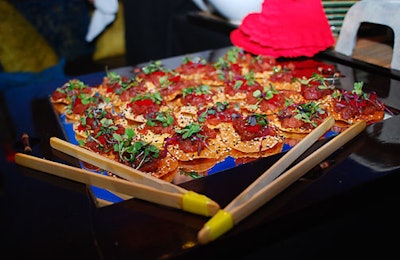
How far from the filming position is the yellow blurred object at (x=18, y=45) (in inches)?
120

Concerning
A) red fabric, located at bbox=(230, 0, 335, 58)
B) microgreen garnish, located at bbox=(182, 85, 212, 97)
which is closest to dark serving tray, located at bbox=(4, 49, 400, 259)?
microgreen garnish, located at bbox=(182, 85, 212, 97)

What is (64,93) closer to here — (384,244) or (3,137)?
(3,137)

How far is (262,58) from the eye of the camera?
2.25 metres

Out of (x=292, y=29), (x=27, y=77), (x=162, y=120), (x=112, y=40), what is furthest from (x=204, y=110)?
(x=112, y=40)

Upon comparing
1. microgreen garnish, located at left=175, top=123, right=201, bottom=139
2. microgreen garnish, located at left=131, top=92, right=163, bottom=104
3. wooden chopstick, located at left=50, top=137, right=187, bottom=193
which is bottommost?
microgreen garnish, located at left=131, top=92, right=163, bottom=104

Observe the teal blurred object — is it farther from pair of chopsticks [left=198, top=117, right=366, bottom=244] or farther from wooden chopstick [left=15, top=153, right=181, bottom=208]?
pair of chopsticks [left=198, top=117, right=366, bottom=244]

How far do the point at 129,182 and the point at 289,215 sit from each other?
1.46ft

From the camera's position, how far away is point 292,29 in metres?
2.34

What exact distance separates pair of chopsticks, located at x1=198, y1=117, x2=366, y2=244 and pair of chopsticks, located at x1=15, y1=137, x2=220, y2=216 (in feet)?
0.16

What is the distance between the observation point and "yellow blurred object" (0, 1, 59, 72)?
10.0 ft

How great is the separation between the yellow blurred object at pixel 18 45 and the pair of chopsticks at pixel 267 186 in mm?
2615

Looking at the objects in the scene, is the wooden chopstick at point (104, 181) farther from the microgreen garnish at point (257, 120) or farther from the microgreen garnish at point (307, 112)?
the microgreen garnish at point (307, 112)

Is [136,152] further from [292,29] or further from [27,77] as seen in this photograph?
[27,77]

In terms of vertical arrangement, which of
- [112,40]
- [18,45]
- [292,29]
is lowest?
[112,40]
